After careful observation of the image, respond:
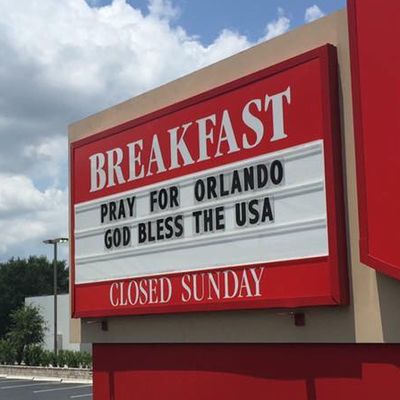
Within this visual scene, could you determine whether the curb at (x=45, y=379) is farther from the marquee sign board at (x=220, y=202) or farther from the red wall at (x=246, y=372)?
the marquee sign board at (x=220, y=202)

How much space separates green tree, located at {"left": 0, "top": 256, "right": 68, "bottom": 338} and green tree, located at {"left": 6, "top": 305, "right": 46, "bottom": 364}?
32.0 m

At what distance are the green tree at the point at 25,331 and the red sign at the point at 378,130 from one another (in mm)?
34974

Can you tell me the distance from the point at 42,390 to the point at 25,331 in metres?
13.8

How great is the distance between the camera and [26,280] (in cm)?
7919

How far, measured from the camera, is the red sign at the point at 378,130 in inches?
248

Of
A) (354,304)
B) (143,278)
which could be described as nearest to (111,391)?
(143,278)

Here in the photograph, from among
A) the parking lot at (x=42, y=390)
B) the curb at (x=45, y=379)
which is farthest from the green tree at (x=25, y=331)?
the parking lot at (x=42, y=390)

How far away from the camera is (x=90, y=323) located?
10.3 meters

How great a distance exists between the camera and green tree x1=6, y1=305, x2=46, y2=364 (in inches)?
1570

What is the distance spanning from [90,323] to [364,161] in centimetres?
534

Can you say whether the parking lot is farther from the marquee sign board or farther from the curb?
the marquee sign board

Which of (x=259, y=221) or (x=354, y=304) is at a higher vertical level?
(x=259, y=221)

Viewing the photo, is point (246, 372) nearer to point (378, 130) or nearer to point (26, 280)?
point (378, 130)

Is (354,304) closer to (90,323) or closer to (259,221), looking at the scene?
(259,221)
